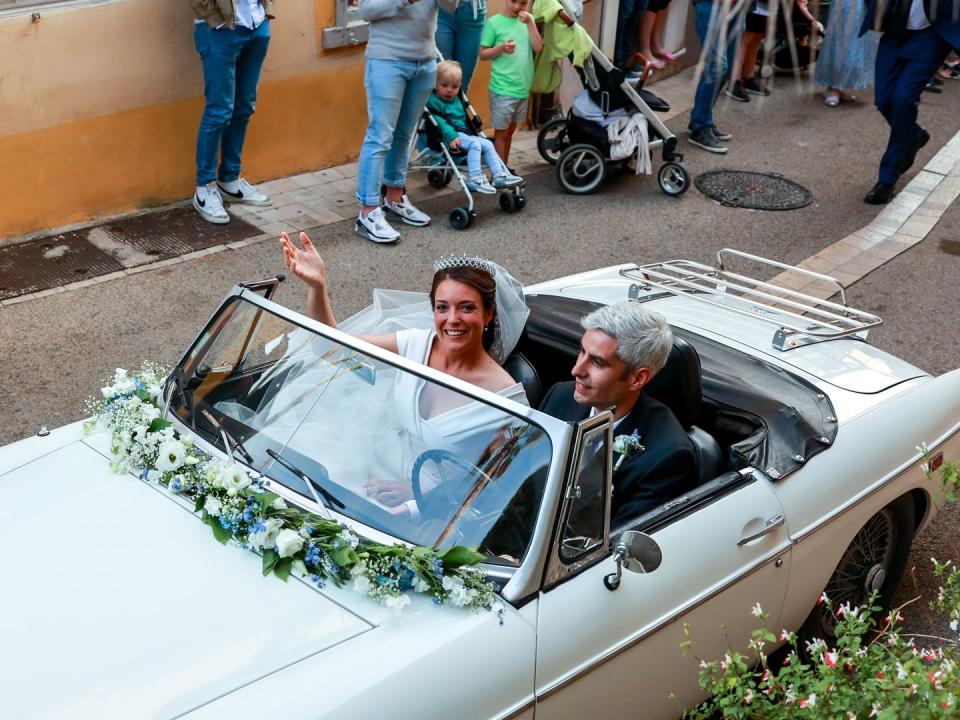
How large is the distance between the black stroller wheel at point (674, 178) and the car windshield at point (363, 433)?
628 cm

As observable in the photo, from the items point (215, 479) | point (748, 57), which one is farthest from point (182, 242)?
point (748, 57)

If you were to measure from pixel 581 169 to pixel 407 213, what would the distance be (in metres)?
1.75

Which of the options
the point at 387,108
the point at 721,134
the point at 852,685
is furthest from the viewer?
the point at 721,134

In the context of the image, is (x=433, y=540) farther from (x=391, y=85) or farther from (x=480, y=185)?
(x=480, y=185)

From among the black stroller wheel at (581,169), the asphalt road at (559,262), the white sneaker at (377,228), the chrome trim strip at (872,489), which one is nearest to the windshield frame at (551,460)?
the chrome trim strip at (872,489)

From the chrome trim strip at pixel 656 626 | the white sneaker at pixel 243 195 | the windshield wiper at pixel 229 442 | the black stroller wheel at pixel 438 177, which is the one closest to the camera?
the chrome trim strip at pixel 656 626

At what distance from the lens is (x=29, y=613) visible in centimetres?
282

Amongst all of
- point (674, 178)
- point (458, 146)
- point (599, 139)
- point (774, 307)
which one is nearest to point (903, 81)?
point (674, 178)

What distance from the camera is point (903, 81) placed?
8.98 metres

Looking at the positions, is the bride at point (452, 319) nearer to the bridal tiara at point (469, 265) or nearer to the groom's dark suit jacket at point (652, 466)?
the bridal tiara at point (469, 265)

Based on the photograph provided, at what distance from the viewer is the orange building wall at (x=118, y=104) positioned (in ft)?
23.4

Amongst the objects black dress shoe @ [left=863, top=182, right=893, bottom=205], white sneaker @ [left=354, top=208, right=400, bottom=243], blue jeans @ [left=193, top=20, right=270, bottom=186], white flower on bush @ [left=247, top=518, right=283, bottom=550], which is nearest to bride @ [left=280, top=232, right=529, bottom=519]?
white flower on bush @ [left=247, top=518, right=283, bottom=550]

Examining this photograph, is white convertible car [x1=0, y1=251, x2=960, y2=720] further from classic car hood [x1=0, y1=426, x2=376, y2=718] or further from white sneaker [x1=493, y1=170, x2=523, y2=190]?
white sneaker [x1=493, y1=170, x2=523, y2=190]

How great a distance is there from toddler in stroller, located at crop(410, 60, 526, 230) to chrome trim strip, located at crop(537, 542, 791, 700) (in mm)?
5046
